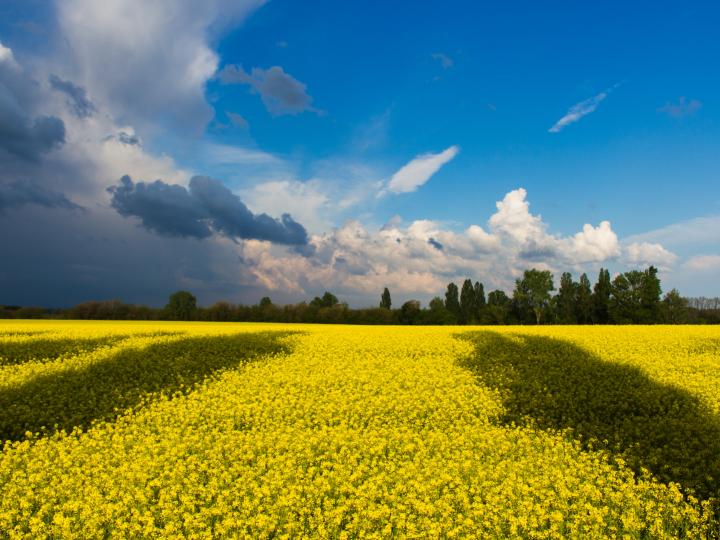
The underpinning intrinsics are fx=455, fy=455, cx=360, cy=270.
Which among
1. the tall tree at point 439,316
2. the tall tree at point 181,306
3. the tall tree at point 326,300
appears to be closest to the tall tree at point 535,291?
the tall tree at point 439,316

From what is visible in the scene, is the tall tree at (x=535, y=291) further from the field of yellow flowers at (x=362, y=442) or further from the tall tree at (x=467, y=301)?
the field of yellow flowers at (x=362, y=442)

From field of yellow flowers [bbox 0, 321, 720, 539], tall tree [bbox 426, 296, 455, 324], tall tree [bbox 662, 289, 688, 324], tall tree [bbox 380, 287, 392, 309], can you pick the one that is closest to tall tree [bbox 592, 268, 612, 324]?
tall tree [bbox 662, 289, 688, 324]

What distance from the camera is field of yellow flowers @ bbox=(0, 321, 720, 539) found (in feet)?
35.3

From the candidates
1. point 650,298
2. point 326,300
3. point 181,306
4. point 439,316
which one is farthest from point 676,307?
point 181,306

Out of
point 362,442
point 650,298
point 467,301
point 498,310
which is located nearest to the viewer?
point 362,442

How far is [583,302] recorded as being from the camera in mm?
99625

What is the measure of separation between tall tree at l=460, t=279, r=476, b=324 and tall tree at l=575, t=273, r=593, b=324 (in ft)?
78.6

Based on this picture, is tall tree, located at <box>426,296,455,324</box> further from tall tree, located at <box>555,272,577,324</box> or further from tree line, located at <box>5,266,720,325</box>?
tall tree, located at <box>555,272,577,324</box>

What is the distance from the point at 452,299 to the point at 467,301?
3985 millimetres

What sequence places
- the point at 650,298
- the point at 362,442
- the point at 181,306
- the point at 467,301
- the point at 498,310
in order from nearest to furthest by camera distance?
the point at 362,442, the point at 650,298, the point at 181,306, the point at 498,310, the point at 467,301

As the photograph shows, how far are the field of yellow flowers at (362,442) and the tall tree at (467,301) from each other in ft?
280

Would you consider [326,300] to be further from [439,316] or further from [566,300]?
[566,300]

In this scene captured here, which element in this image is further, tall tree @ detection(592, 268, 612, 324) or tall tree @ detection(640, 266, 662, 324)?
tall tree @ detection(592, 268, 612, 324)

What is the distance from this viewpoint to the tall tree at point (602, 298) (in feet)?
Answer: 314
